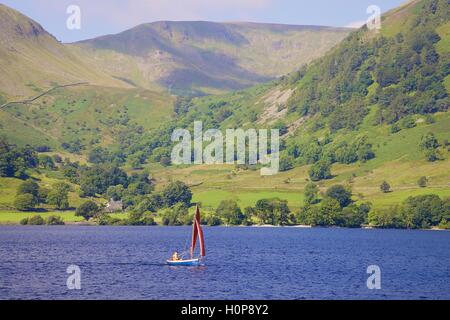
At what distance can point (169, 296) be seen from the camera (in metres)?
116

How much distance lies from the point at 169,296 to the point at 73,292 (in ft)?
43.2

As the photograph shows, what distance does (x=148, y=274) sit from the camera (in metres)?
144

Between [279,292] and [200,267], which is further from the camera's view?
[200,267]
